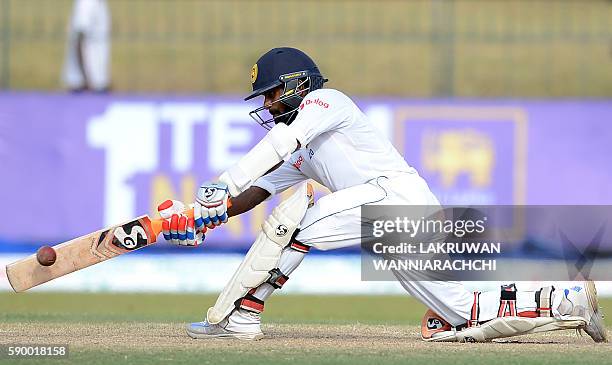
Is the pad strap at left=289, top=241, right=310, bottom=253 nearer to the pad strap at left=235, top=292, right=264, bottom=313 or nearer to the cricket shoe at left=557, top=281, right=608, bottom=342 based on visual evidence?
the pad strap at left=235, top=292, right=264, bottom=313

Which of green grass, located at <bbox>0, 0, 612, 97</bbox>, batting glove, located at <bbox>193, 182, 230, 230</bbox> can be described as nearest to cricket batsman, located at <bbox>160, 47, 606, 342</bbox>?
batting glove, located at <bbox>193, 182, 230, 230</bbox>

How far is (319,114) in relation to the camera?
7.54 metres

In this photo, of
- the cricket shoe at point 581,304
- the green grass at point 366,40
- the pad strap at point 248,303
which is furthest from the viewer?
the green grass at point 366,40

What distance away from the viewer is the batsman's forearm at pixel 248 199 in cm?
797

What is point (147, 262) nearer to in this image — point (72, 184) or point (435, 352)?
point (72, 184)

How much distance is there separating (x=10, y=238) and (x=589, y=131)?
614cm

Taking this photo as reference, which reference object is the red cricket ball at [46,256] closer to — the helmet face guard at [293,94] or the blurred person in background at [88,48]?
the helmet face guard at [293,94]

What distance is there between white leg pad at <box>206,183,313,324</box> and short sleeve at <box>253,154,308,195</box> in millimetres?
594

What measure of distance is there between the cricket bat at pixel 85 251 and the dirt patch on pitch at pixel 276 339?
0.35 metres

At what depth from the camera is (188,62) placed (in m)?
17.6

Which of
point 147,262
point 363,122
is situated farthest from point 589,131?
point 363,122

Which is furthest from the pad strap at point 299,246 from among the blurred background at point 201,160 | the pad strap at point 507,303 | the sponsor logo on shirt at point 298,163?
the blurred background at point 201,160

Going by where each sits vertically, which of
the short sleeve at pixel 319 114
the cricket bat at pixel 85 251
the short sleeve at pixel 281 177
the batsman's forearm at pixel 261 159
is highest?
the short sleeve at pixel 319 114

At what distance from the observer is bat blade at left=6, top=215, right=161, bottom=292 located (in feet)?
25.2
